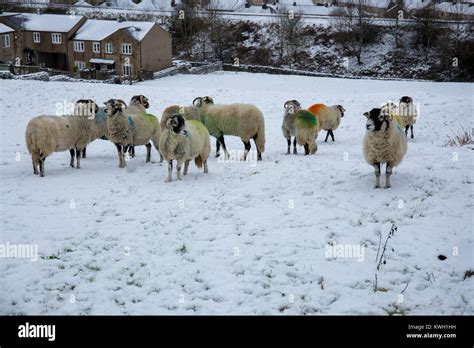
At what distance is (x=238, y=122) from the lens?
15.9 meters

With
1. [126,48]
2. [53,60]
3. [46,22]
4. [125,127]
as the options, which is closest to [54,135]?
[125,127]

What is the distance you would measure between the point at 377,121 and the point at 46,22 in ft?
203

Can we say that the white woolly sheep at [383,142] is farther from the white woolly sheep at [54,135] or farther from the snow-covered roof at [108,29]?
the snow-covered roof at [108,29]

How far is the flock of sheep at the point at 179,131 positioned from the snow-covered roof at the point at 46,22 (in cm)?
4882

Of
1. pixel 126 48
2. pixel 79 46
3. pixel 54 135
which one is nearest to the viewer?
pixel 54 135

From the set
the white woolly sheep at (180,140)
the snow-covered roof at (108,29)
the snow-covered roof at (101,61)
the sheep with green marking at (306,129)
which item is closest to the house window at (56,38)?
the snow-covered roof at (108,29)

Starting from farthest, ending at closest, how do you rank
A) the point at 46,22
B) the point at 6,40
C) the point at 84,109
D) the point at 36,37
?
1. the point at 46,22
2. the point at 36,37
3. the point at 6,40
4. the point at 84,109

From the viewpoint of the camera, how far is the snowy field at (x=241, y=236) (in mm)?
7555

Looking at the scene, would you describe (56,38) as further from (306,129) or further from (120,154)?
(306,129)

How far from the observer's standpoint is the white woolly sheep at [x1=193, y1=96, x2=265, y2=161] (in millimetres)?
15789

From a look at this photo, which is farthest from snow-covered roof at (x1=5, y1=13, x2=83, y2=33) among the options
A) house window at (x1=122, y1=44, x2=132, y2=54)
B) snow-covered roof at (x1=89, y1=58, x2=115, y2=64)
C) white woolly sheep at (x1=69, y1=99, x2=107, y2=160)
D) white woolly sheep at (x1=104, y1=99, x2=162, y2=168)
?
white woolly sheep at (x1=104, y1=99, x2=162, y2=168)

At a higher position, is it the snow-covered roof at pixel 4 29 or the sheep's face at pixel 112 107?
the snow-covered roof at pixel 4 29

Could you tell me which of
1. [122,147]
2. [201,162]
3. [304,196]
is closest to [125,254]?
[304,196]

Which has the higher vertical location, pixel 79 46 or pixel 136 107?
pixel 79 46
